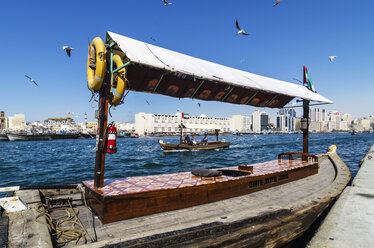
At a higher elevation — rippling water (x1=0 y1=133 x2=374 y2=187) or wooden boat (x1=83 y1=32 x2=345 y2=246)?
wooden boat (x1=83 y1=32 x2=345 y2=246)

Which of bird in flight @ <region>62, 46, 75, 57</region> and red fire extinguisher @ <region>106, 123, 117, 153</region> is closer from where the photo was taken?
red fire extinguisher @ <region>106, 123, 117, 153</region>

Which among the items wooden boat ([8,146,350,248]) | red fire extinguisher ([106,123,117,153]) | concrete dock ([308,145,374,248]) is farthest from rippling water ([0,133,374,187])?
concrete dock ([308,145,374,248])

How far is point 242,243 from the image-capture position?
4.39 m

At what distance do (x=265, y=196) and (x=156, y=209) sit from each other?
3.56 metres

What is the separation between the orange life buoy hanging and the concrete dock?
5.13 metres

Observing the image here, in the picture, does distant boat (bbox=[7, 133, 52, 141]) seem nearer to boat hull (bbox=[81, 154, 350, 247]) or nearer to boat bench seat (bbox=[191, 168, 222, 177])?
boat bench seat (bbox=[191, 168, 222, 177])

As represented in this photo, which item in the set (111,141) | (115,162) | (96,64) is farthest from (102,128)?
(115,162)

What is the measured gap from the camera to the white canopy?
16.7 feet

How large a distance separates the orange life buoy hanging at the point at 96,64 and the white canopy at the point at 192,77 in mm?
367

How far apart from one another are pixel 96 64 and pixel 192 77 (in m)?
2.50

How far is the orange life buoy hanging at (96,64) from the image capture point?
5062 mm

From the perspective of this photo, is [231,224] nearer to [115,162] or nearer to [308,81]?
[308,81]

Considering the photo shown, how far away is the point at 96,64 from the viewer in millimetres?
5090

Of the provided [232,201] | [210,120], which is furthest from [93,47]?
[210,120]
